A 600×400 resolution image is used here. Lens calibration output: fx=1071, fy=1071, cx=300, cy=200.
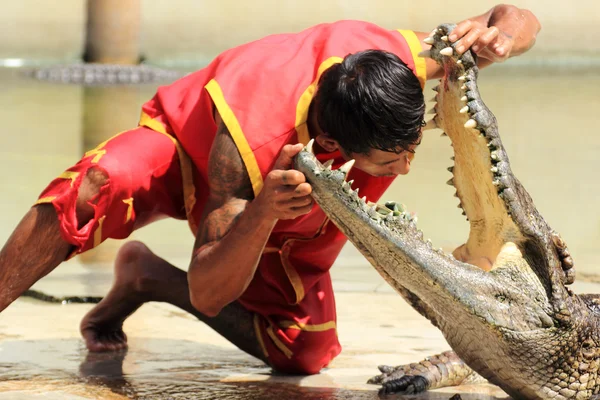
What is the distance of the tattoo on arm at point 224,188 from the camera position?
296 cm

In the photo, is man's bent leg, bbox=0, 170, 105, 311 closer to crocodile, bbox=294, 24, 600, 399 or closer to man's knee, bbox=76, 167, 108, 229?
man's knee, bbox=76, 167, 108, 229

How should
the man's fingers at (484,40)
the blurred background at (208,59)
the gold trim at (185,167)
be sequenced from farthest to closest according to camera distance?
the blurred background at (208,59), the gold trim at (185,167), the man's fingers at (484,40)

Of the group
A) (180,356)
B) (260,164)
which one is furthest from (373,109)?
(180,356)

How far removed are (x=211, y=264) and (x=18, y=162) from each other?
197 inches

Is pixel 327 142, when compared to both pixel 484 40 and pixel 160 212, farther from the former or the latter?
pixel 160 212

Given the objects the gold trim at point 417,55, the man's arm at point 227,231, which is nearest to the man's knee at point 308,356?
the man's arm at point 227,231

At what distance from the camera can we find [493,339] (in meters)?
2.68

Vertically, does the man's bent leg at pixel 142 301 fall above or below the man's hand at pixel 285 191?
below

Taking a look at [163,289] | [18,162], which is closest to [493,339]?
[163,289]

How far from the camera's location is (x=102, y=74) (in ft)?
43.5

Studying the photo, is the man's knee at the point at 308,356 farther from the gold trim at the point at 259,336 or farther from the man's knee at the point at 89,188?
the man's knee at the point at 89,188

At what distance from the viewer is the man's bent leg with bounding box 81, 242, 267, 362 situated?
346 cm

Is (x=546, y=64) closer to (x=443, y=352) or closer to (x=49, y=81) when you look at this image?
(x=49, y=81)

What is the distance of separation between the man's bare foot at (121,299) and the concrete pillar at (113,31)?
33.2ft
